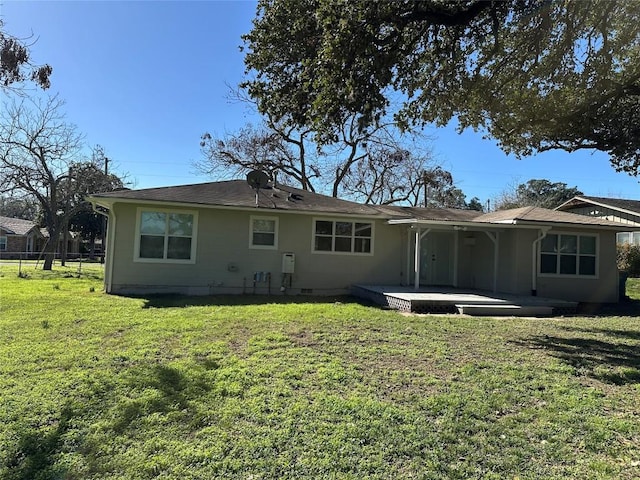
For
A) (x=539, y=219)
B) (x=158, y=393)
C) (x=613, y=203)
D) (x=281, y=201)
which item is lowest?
(x=158, y=393)

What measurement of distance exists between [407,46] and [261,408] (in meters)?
6.29

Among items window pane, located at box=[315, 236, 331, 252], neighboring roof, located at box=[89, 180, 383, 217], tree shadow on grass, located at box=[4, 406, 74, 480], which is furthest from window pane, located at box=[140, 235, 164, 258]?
tree shadow on grass, located at box=[4, 406, 74, 480]

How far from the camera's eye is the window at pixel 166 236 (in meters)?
11.9

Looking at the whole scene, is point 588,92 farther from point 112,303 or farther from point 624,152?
point 112,303

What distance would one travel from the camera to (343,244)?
13.2 meters

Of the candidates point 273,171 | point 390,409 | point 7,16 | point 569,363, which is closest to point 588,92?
point 569,363

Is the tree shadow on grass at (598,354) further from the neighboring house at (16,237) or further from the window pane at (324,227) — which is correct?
the neighboring house at (16,237)

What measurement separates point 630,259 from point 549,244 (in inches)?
497

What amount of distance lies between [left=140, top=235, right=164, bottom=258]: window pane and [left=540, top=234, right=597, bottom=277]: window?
36.2 ft

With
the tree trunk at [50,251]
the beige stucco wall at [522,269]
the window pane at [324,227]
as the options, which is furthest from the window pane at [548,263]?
the tree trunk at [50,251]

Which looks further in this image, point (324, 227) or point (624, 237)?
point (624, 237)

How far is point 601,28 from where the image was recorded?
780 centimetres

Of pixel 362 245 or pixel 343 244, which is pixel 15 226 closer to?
pixel 343 244

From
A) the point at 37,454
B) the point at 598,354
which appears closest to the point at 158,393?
the point at 37,454
